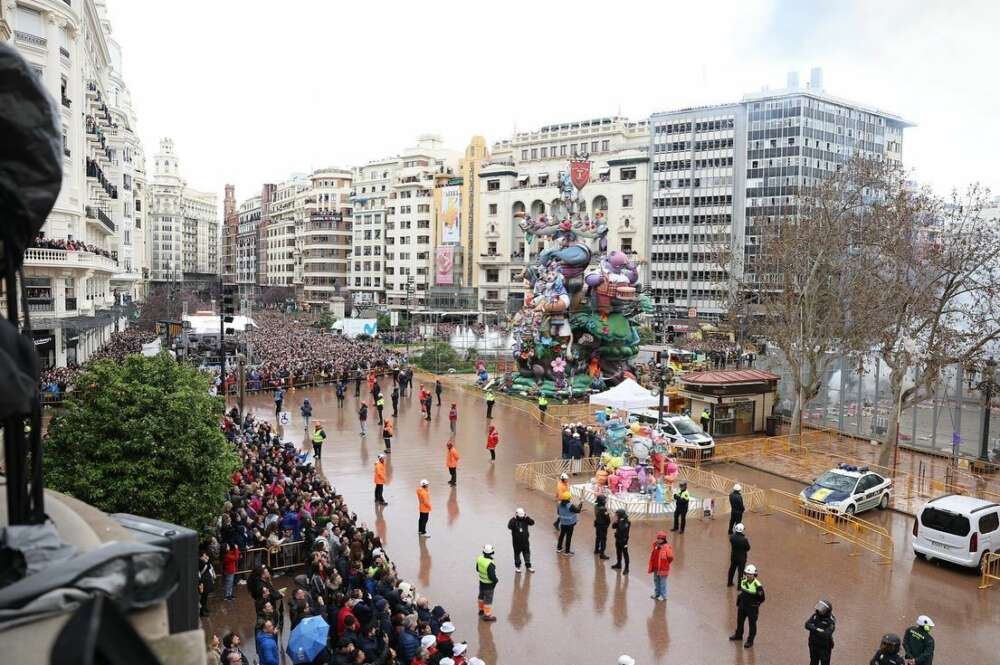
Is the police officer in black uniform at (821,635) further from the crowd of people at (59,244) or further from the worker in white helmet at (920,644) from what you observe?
the crowd of people at (59,244)

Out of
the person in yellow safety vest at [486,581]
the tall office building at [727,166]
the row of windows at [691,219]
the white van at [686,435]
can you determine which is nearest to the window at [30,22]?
the white van at [686,435]

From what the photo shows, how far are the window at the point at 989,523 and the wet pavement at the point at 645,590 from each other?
912mm

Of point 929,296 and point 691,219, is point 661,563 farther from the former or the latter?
point 691,219

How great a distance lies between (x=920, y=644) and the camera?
1025cm

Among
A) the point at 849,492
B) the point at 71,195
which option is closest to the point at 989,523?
the point at 849,492

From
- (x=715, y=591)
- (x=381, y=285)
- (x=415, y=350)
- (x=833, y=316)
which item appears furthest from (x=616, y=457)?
(x=381, y=285)

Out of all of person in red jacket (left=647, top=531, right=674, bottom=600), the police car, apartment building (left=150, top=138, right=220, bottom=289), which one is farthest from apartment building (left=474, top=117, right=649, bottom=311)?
apartment building (left=150, top=138, right=220, bottom=289)

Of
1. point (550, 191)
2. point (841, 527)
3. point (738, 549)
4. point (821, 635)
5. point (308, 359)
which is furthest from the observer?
point (550, 191)

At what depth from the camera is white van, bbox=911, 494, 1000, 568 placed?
14.9 metres

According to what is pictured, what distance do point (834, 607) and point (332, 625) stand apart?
327 inches

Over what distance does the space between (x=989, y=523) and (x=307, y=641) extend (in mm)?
13245

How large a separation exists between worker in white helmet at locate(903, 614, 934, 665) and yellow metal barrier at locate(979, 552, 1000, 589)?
5.27 metres

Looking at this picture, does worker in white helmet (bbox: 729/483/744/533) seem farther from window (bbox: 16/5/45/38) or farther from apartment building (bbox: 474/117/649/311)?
apartment building (bbox: 474/117/649/311)

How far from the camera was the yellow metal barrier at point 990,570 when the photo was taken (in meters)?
14.5
